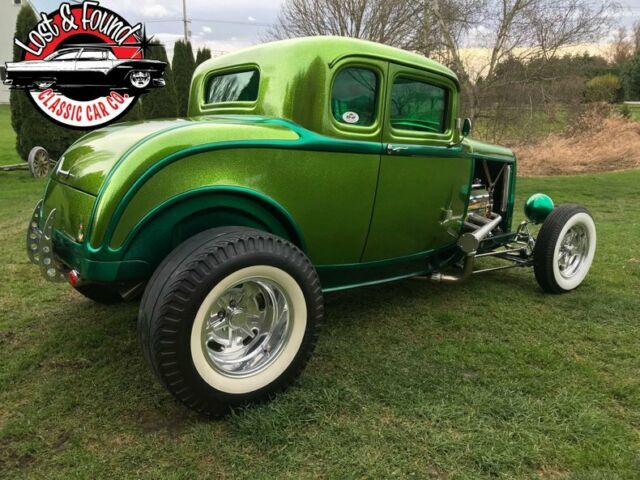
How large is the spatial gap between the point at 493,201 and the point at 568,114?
10510mm

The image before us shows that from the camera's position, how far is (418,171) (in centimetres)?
338

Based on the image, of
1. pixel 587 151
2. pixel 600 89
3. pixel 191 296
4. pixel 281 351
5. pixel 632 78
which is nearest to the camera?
pixel 191 296

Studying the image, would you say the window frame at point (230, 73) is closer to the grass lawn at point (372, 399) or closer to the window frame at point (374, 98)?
the window frame at point (374, 98)

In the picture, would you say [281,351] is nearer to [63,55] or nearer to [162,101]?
[63,55]

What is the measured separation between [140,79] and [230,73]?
6769 millimetres

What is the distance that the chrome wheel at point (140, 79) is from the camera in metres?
9.16

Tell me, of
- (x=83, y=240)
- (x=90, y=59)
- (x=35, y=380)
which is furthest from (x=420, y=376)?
(x=90, y=59)

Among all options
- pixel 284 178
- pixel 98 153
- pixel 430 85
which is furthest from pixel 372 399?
pixel 430 85

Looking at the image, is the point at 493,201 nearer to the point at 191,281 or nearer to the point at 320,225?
the point at 320,225

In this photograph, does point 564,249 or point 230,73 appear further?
point 564,249

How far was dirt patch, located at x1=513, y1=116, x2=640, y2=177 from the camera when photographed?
42.1 ft

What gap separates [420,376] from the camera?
9.34ft

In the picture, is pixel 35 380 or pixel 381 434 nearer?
pixel 381 434

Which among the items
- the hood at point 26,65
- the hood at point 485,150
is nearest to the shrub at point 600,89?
the hood at point 485,150
